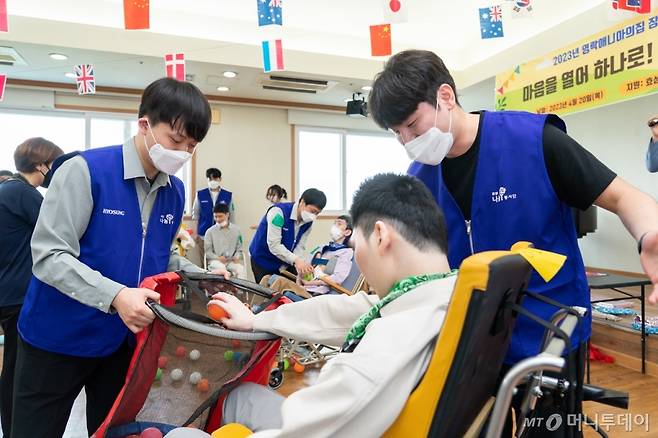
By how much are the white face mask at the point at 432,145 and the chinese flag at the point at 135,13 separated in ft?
9.65

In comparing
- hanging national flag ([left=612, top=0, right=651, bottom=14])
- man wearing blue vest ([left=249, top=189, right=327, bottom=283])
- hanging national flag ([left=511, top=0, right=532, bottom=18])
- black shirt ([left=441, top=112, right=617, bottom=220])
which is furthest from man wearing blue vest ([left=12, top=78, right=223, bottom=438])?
hanging national flag ([left=612, top=0, right=651, bottom=14])

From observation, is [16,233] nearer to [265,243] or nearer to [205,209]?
[265,243]

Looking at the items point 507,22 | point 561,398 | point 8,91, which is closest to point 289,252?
point 561,398

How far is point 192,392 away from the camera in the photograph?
3.75 feet

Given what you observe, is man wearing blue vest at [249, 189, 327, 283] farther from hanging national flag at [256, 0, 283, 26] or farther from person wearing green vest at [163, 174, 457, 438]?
person wearing green vest at [163, 174, 457, 438]

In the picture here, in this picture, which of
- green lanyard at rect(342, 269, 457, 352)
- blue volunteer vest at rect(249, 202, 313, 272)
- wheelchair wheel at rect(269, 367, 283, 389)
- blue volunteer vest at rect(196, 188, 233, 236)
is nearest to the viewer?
green lanyard at rect(342, 269, 457, 352)

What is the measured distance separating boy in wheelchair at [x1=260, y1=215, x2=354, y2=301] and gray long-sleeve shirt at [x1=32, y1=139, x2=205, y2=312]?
7.03 ft

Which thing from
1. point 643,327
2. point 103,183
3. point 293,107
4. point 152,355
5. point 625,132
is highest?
point 293,107

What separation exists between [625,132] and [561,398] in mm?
5442

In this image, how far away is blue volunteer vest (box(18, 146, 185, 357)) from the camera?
1.15 meters

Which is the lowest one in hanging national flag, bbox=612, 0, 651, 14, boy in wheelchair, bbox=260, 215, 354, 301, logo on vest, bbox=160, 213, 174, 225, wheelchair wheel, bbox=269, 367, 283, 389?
wheelchair wheel, bbox=269, 367, 283, 389

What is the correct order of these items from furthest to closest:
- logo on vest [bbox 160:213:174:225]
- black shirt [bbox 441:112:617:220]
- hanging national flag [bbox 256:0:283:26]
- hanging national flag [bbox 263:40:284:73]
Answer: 1. hanging national flag [bbox 263:40:284:73]
2. hanging national flag [bbox 256:0:283:26]
3. logo on vest [bbox 160:213:174:225]
4. black shirt [bbox 441:112:617:220]

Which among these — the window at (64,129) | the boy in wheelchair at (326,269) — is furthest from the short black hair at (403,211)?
the window at (64,129)

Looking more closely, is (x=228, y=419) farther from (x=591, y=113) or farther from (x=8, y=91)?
(x=8, y=91)
